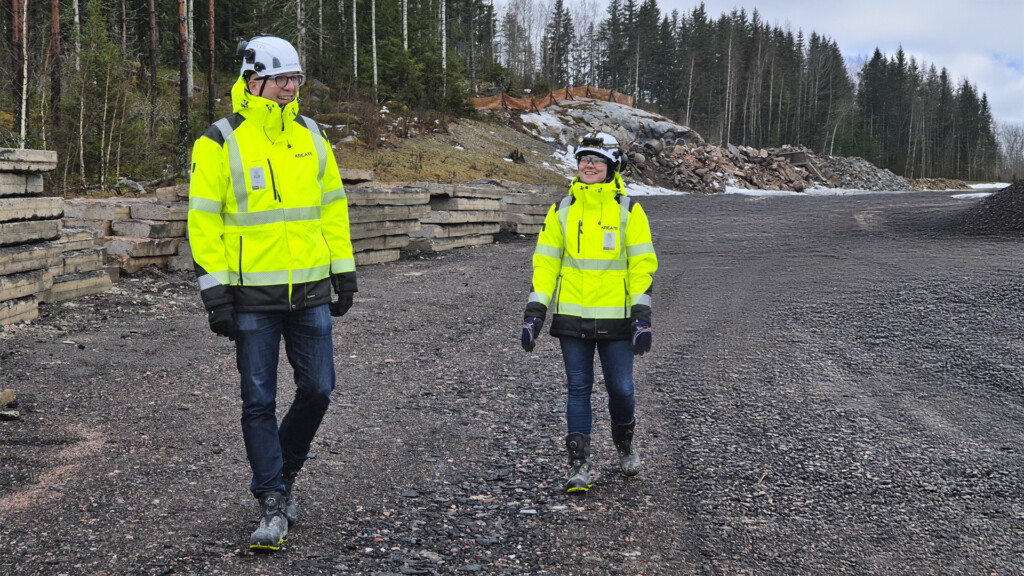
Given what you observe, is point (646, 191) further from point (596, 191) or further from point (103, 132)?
point (596, 191)

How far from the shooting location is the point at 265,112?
11.0ft

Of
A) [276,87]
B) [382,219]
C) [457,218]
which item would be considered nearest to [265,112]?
[276,87]

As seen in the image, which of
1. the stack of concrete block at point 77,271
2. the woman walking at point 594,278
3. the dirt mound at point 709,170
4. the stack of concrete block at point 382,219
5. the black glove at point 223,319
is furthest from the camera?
the dirt mound at point 709,170

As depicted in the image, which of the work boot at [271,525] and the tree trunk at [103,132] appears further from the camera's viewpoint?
the tree trunk at [103,132]

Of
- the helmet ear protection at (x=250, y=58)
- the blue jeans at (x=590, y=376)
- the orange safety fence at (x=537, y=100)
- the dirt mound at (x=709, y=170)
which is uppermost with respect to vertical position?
the orange safety fence at (x=537, y=100)

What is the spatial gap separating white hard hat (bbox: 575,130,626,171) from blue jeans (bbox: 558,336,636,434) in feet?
3.13

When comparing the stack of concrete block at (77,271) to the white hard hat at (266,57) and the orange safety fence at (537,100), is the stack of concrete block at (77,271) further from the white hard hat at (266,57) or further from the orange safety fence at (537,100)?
the orange safety fence at (537,100)

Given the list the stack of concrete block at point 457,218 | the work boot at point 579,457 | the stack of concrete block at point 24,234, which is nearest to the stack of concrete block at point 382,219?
the stack of concrete block at point 457,218

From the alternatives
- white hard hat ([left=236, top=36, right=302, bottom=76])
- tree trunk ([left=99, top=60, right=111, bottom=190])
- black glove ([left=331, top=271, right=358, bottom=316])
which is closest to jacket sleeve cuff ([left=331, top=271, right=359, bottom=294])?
black glove ([left=331, top=271, right=358, bottom=316])

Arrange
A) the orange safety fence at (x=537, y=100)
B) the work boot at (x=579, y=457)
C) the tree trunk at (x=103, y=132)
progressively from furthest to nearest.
→ the orange safety fence at (x=537, y=100) → the tree trunk at (x=103, y=132) → the work boot at (x=579, y=457)

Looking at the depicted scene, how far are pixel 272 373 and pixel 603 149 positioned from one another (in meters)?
1.99

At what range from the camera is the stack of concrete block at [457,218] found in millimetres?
15312

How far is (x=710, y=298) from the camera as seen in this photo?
10570 millimetres

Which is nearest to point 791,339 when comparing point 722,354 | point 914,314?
point 722,354
